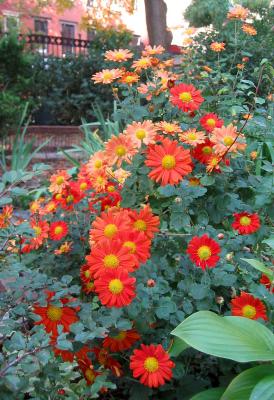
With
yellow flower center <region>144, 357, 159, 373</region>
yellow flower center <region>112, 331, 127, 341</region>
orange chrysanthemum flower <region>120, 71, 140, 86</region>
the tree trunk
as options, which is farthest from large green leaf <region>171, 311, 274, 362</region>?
the tree trunk

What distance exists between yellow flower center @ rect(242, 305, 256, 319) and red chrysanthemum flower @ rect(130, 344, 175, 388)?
8.9 inches

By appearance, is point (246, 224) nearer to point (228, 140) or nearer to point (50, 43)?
point (228, 140)

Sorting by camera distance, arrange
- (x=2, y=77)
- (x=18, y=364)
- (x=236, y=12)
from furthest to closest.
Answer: (x=2, y=77), (x=236, y=12), (x=18, y=364)

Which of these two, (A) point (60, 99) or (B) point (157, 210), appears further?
(A) point (60, 99)

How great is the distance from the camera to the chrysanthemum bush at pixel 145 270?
118cm

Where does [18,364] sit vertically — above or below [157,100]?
below

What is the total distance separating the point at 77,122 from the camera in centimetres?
791

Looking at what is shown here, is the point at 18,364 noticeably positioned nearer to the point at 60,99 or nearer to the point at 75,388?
the point at 75,388

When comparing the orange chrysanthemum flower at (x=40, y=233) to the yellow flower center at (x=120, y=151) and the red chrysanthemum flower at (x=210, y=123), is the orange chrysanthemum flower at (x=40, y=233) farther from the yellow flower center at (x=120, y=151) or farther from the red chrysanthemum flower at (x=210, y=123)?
the red chrysanthemum flower at (x=210, y=123)

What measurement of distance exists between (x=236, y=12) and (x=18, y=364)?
6.89 ft

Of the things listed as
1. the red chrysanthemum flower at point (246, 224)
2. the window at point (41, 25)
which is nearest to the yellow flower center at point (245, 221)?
the red chrysanthemum flower at point (246, 224)

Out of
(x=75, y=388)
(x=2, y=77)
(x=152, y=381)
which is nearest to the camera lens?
(x=152, y=381)

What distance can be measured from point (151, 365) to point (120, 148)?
63 centimetres

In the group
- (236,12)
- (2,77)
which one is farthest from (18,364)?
(2,77)
